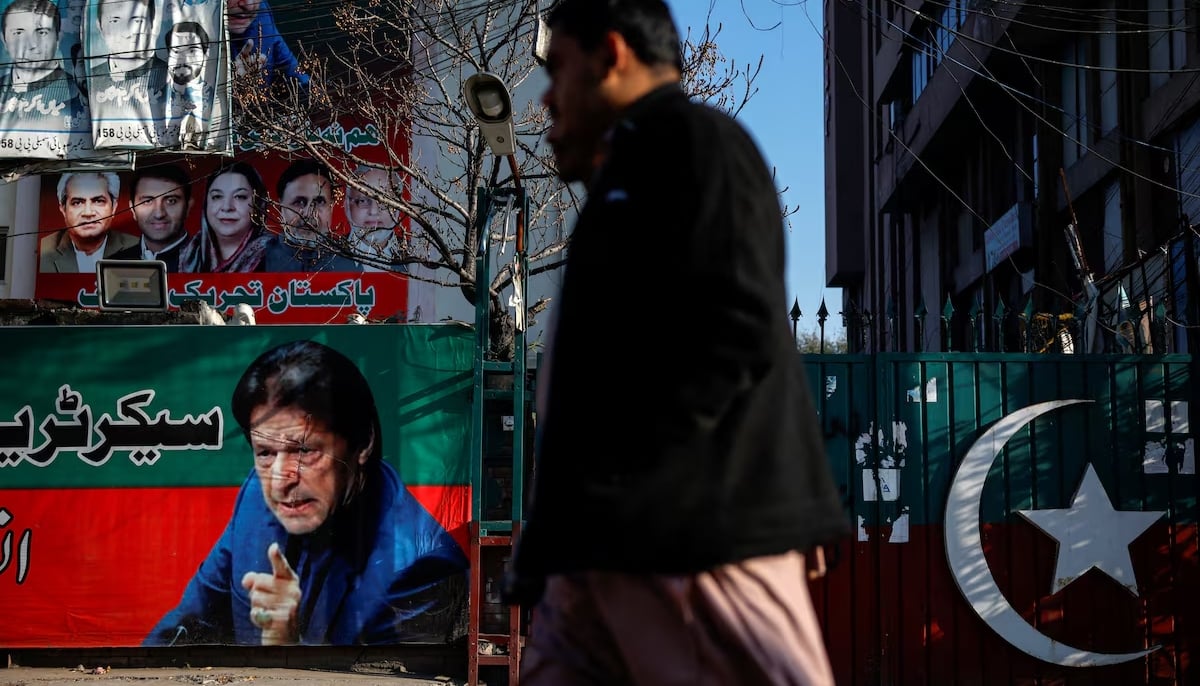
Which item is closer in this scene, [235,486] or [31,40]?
[235,486]

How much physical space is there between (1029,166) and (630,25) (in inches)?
754

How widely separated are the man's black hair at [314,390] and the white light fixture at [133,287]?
102 cm

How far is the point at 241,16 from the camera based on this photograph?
19203 mm

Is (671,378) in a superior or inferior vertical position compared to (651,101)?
inferior

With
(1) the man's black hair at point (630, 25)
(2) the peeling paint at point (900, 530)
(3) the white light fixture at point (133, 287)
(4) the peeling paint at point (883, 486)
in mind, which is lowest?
(2) the peeling paint at point (900, 530)

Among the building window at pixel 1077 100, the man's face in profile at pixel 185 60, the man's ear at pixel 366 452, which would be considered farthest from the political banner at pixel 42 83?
the building window at pixel 1077 100

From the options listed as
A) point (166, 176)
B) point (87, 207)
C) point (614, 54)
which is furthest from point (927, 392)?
point (87, 207)

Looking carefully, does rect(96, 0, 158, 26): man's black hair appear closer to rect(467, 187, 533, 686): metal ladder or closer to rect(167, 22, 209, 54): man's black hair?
rect(167, 22, 209, 54): man's black hair

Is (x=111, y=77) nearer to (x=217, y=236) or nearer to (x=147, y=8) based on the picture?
(x=147, y=8)

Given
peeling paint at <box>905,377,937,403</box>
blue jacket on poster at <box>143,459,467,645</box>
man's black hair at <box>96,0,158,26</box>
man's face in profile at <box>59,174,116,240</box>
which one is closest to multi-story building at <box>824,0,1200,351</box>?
peeling paint at <box>905,377,937,403</box>

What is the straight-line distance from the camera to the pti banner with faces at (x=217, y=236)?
2019cm

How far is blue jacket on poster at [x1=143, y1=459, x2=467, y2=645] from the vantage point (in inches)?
327

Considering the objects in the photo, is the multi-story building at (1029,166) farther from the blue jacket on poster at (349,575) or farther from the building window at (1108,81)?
the blue jacket on poster at (349,575)

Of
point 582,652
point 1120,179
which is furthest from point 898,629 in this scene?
point 1120,179
